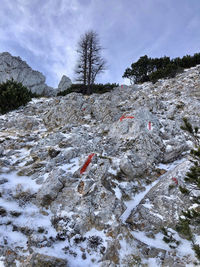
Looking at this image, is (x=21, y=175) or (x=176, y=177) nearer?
(x=176, y=177)

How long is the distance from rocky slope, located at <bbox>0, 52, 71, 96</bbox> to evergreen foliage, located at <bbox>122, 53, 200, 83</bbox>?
15659 mm

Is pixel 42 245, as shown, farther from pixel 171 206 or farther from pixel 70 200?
pixel 171 206

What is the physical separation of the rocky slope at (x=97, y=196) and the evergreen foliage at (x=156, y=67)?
1417 cm

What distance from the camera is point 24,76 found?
35.9 meters

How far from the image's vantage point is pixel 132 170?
6.39 m

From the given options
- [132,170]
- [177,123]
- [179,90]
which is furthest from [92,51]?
[132,170]

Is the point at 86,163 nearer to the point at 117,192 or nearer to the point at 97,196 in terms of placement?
the point at 97,196

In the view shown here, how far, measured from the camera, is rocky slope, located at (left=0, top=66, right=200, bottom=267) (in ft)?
Result: 12.3

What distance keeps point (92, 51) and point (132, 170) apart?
2212cm

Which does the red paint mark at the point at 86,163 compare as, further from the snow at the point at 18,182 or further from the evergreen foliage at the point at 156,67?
the evergreen foliage at the point at 156,67

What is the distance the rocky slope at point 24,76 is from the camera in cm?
3453

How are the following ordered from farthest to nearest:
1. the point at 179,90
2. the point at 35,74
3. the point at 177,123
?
the point at 35,74
the point at 179,90
the point at 177,123

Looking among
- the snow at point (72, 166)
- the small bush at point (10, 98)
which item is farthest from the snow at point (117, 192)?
the small bush at point (10, 98)

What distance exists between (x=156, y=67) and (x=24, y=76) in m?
30.2
